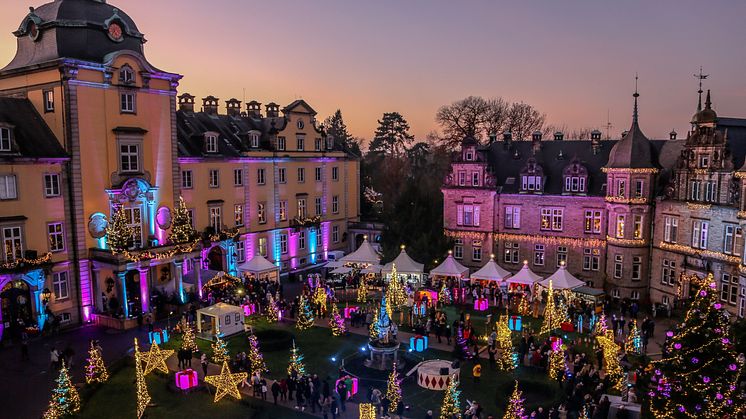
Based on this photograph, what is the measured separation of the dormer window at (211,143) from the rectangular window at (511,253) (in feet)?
78.7

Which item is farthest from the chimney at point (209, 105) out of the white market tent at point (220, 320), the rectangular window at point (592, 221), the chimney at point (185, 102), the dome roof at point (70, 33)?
the rectangular window at point (592, 221)

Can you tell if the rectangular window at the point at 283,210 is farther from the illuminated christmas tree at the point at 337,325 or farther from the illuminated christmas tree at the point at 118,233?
the illuminated christmas tree at the point at 337,325

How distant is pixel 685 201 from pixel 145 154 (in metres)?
34.6

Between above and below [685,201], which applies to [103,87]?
above

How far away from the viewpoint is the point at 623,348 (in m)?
29.7

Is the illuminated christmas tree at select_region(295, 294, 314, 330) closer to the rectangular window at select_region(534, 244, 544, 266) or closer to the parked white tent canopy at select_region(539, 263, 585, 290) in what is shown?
the parked white tent canopy at select_region(539, 263, 585, 290)

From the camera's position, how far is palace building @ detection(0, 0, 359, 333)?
31281 mm

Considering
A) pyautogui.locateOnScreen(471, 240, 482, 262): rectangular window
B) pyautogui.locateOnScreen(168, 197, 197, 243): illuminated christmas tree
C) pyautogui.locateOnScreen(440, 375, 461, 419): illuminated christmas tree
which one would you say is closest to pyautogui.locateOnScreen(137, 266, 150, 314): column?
pyautogui.locateOnScreen(168, 197, 197, 243): illuminated christmas tree

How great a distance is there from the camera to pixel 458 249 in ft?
154

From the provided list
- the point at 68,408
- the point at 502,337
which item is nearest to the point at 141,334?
the point at 68,408

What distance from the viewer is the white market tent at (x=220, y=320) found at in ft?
103

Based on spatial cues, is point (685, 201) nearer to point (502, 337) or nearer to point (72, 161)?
point (502, 337)

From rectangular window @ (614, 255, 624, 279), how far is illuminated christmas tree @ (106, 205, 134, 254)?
3243 centimetres

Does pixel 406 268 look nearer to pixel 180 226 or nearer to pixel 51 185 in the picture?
pixel 180 226
